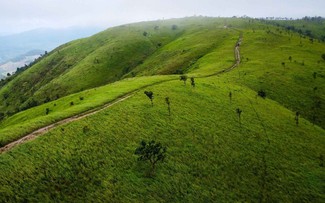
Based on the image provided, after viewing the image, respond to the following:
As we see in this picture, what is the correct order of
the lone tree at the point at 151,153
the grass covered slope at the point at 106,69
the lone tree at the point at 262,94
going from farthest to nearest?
the grass covered slope at the point at 106,69, the lone tree at the point at 262,94, the lone tree at the point at 151,153

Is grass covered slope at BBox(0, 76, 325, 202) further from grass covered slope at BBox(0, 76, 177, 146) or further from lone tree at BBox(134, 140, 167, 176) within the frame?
grass covered slope at BBox(0, 76, 177, 146)

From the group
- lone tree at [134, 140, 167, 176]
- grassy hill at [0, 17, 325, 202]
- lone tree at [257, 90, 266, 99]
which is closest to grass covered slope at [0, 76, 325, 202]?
grassy hill at [0, 17, 325, 202]

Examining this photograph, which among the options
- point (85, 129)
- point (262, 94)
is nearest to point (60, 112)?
point (85, 129)

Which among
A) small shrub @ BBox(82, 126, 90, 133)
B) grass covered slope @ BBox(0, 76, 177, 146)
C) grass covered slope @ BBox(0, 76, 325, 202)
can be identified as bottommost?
grass covered slope @ BBox(0, 76, 325, 202)

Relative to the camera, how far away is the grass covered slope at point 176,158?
44125mm

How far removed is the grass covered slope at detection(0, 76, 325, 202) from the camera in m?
44.1

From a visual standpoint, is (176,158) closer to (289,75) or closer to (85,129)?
(85,129)

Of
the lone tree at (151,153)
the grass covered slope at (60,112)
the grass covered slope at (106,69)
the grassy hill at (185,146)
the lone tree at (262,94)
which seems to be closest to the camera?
the grassy hill at (185,146)

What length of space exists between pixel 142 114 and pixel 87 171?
20311 mm

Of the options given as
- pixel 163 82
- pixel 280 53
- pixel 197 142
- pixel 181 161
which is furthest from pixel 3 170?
pixel 280 53

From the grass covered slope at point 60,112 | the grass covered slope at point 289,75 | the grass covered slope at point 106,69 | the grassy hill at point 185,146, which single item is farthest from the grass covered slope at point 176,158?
the grass covered slope at point 106,69

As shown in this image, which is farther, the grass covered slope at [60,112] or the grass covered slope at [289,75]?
the grass covered slope at [289,75]

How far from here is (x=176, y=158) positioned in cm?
5397

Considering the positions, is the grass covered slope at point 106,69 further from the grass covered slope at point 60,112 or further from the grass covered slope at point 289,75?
the grass covered slope at point 60,112
